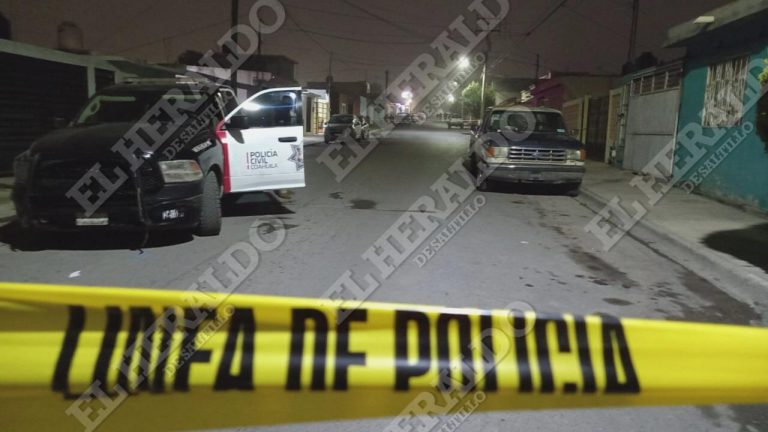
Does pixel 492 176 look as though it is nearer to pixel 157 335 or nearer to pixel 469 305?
pixel 469 305

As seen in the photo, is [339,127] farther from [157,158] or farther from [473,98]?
[473,98]

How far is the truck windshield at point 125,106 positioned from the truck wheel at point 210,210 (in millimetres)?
913

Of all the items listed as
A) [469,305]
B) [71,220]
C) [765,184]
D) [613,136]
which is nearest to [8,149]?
[71,220]

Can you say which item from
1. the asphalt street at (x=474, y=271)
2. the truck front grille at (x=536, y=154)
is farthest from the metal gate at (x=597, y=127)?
the asphalt street at (x=474, y=271)

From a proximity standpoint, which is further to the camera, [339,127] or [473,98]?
[473,98]

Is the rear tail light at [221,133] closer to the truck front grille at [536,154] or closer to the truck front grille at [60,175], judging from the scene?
the truck front grille at [60,175]

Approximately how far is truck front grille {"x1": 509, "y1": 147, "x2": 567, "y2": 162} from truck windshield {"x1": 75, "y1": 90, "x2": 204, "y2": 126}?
20.9ft

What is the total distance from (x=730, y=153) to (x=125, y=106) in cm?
1007

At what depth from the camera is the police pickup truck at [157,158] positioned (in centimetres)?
604

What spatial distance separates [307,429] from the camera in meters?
2.98

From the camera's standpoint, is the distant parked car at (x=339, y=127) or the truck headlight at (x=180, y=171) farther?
the distant parked car at (x=339, y=127)

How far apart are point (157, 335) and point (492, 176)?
10146mm

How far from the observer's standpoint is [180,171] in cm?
643

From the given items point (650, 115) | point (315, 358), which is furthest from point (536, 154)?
point (315, 358)
